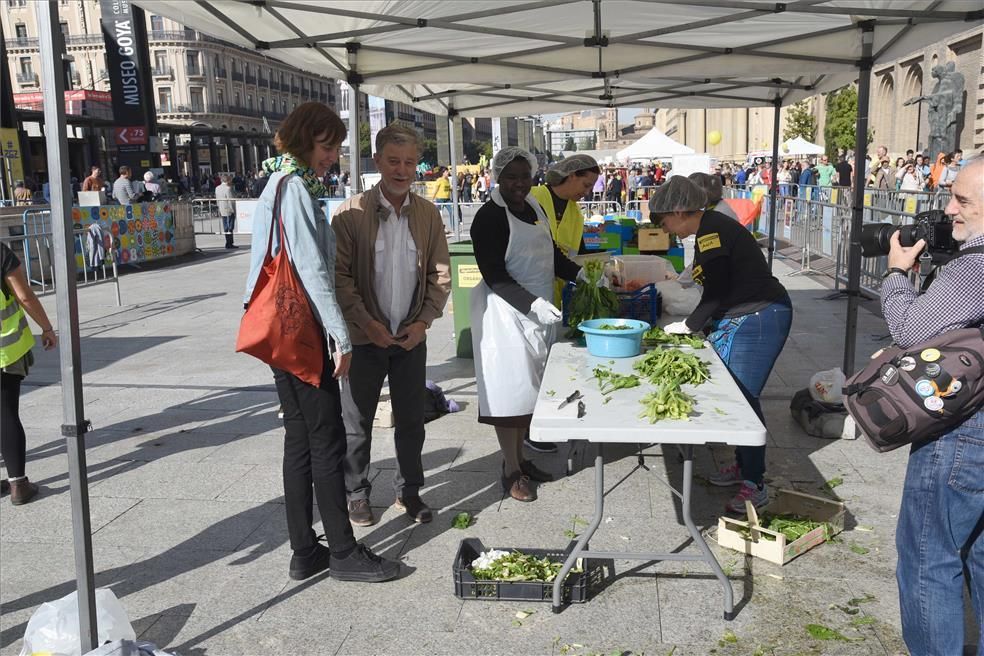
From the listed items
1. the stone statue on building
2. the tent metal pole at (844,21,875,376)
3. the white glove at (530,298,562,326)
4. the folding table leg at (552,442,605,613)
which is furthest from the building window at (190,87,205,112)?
the folding table leg at (552,442,605,613)

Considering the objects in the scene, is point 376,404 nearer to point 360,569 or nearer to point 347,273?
point 347,273

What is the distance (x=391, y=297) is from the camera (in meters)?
3.89

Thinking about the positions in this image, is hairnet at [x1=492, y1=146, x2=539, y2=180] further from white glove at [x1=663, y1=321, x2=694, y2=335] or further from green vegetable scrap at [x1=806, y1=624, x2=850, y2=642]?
green vegetable scrap at [x1=806, y1=624, x2=850, y2=642]

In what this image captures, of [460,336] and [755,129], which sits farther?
[755,129]

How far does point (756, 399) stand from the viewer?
412 centimetres

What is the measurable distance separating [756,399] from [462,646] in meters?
2.05

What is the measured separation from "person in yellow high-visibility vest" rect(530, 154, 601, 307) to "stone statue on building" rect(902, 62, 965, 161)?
2919 centimetres

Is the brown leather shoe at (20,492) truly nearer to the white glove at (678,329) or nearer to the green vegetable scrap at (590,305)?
the green vegetable scrap at (590,305)

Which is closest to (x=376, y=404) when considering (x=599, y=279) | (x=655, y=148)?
(x=599, y=279)

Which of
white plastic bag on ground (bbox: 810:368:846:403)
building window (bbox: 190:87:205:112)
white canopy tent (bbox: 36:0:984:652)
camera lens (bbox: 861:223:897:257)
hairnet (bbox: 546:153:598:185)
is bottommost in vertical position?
white plastic bag on ground (bbox: 810:368:846:403)

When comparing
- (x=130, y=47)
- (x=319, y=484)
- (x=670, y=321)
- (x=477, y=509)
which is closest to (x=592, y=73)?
(x=670, y=321)

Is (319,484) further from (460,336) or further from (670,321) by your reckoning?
(460,336)

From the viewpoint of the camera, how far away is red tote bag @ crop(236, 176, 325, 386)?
119 inches

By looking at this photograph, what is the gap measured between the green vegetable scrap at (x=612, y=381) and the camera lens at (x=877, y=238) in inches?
40.7
